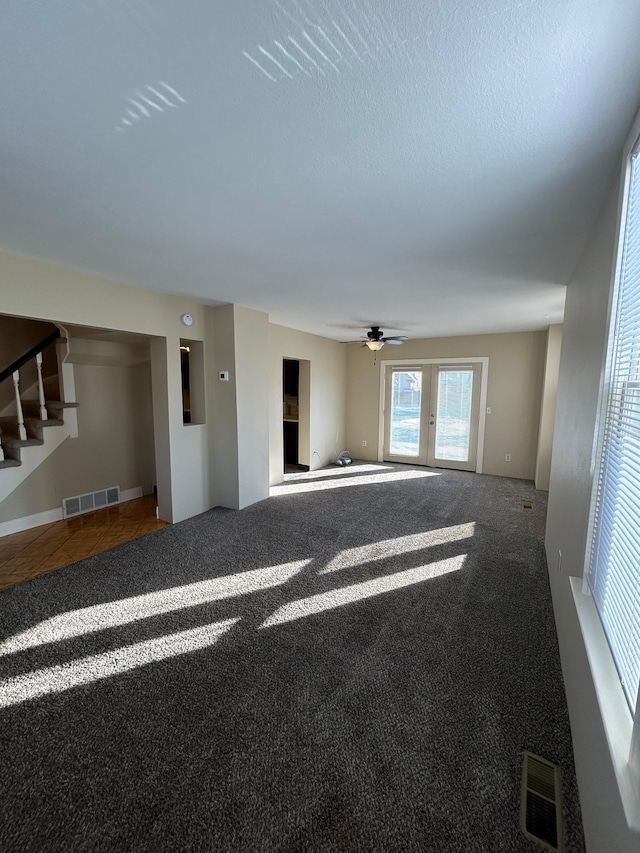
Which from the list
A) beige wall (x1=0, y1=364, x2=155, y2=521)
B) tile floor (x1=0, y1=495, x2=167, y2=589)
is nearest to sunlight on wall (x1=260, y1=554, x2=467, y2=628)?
tile floor (x1=0, y1=495, x2=167, y2=589)

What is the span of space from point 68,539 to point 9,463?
0.97 metres

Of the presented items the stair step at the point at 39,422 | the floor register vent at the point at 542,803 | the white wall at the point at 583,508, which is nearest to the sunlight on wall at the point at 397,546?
the white wall at the point at 583,508

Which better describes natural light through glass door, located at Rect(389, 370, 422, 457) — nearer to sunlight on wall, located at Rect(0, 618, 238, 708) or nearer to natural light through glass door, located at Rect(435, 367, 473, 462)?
natural light through glass door, located at Rect(435, 367, 473, 462)

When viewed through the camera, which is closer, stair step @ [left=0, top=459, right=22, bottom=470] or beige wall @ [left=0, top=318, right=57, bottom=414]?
stair step @ [left=0, top=459, right=22, bottom=470]

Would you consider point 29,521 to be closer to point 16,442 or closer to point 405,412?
point 16,442

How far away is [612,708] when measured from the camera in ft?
3.55

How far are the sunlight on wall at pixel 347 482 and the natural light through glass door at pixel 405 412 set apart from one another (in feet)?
2.56

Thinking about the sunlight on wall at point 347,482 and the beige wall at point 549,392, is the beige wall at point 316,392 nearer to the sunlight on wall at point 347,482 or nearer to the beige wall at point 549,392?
the sunlight on wall at point 347,482

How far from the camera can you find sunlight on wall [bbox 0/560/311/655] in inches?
85.5

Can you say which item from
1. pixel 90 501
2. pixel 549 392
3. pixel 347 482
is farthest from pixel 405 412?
pixel 90 501

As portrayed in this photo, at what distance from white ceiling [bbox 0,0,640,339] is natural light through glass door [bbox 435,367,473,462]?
12.8 feet

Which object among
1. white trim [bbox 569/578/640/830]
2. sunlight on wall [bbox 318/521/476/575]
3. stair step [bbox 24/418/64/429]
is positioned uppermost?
stair step [bbox 24/418/64/429]

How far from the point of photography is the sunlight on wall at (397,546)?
314 cm

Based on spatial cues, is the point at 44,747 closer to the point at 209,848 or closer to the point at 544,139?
the point at 209,848
